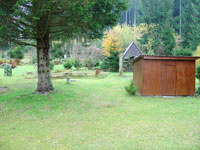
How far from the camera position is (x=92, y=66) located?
29484 millimetres

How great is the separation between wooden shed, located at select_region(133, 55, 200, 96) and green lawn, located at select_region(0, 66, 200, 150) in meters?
1.65

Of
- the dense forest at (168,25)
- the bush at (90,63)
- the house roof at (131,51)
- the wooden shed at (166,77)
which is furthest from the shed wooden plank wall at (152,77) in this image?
the dense forest at (168,25)

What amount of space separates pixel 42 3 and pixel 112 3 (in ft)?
9.82

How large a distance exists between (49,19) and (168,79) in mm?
7013

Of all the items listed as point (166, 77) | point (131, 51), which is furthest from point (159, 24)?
point (166, 77)

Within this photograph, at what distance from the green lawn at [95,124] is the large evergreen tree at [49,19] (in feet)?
8.13

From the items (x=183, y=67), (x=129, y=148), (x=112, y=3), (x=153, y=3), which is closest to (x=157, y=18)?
(x=153, y=3)

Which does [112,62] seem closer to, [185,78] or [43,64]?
[185,78]

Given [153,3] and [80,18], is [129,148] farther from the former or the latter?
[153,3]

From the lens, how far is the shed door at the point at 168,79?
37.0ft

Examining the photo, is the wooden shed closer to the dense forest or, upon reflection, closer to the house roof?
the house roof

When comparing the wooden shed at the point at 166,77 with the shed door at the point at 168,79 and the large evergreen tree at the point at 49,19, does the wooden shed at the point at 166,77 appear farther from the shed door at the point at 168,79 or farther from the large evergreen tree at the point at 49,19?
the large evergreen tree at the point at 49,19

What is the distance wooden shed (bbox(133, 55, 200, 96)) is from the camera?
11219 millimetres

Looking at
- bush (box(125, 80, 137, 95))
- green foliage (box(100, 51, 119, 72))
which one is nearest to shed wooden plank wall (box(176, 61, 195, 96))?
bush (box(125, 80, 137, 95))
